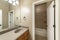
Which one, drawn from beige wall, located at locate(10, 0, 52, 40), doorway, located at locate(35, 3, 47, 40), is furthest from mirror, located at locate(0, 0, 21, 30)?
doorway, located at locate(35, 3, 47, 40)

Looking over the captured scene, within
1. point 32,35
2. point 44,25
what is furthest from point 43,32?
point 32,35

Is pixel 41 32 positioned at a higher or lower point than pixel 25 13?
lower

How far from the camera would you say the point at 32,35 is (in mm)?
3199

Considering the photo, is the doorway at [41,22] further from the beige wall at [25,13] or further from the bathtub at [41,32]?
the beige wall at [25,13]

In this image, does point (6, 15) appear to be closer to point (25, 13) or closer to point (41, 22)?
point (25, 13)

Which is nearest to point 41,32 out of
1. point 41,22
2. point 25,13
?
point 41,22

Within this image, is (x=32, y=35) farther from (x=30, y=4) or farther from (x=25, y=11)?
(x=30, y=4)

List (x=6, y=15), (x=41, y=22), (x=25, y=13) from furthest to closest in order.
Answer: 1. (x=41, y=22)
2. (x=25, y=13)
3. (x=6, y=15)

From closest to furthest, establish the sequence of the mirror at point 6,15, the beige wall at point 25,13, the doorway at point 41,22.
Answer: the mirror at point 6,15
the beige wall at point 25,13
the doorway at point 41,22

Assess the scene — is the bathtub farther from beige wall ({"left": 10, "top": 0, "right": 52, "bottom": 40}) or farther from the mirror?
the mirror

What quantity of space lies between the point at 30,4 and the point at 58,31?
193cm

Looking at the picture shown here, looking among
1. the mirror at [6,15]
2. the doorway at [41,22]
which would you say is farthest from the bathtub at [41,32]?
the mirror at [6,15]

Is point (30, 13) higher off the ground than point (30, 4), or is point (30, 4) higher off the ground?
point (30, 4)

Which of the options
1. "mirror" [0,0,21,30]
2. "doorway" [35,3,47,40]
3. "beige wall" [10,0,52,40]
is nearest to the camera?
"mirror" [0,0,21,30]
